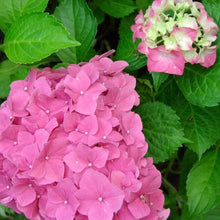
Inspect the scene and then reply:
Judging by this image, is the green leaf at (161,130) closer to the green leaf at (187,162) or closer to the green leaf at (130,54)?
the green leaf at (130,54)

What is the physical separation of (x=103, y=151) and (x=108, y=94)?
198 mm

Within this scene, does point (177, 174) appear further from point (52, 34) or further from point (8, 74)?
point (52, 34)

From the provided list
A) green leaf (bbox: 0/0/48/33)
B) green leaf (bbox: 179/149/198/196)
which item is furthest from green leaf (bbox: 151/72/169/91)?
green leaf (bbox: 179/149/198/196)

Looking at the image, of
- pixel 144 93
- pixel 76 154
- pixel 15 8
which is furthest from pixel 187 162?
pixel 15 8

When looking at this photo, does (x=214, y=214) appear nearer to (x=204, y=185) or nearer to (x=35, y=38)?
(x=204, y=185)

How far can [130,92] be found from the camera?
3.82ft

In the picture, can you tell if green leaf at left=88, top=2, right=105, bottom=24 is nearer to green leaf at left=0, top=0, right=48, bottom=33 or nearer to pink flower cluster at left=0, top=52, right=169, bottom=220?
green leaf at left=0, top=0, right=48, bottom=33

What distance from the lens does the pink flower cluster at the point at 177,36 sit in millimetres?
1089

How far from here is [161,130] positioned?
49.3 inches

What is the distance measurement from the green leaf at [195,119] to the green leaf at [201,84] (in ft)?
0.42

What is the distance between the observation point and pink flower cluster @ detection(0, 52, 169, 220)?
973mm

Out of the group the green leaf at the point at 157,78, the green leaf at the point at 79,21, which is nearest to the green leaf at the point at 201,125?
the green leaf at the point at 157,78

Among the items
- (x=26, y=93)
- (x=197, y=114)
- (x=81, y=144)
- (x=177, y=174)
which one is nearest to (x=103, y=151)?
(x=81, y=144)

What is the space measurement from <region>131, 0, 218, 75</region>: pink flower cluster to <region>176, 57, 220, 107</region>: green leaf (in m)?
0.06
